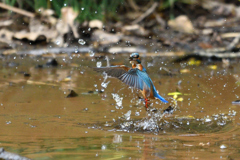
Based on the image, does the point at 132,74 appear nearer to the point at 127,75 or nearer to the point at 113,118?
the point at 127,75

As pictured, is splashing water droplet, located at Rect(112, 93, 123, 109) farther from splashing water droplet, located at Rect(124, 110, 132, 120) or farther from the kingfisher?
the kingfisher

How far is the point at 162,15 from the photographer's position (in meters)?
9.84

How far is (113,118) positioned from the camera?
389cm

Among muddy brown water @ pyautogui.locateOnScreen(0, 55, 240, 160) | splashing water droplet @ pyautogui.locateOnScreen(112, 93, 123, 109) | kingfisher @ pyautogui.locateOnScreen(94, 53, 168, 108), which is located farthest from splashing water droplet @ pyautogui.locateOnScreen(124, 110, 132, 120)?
kingfisher @ pyautogui.locateOnScreen(94, 53, 168, 108)

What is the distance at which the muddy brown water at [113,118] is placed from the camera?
2869 mm

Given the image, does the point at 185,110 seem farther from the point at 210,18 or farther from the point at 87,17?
the point at 210,18

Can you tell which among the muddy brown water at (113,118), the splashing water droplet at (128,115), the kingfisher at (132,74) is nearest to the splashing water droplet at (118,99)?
the muddy brown water at (113,118)

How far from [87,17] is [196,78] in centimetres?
357

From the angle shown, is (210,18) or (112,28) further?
(210,18)

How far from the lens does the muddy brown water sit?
2.87m

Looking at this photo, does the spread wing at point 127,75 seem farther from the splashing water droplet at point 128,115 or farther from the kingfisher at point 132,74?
the splashing water droplet at point 128,115

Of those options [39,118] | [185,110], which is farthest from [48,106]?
[185,110]

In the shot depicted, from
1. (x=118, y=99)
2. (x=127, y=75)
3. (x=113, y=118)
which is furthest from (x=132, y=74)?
(x=118, y=99)

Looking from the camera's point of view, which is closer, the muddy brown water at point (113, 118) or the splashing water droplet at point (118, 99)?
the muddy brown water at point (113, 118)
